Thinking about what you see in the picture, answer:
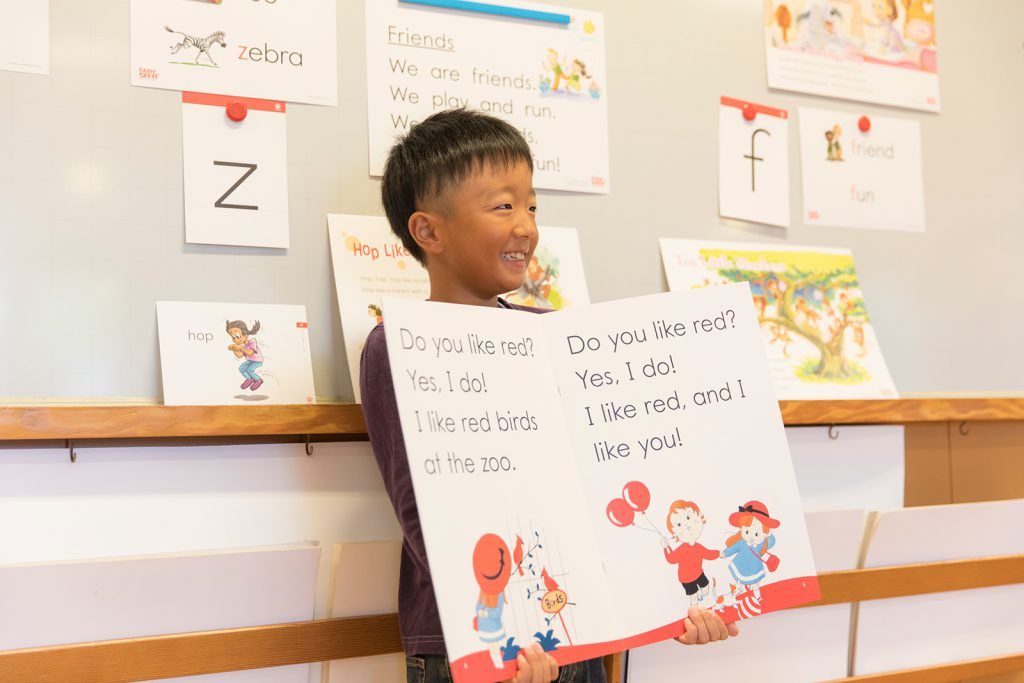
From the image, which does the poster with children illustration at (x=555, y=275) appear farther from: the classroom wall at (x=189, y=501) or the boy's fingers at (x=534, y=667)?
the boy's fingers at (x=534, y=667)

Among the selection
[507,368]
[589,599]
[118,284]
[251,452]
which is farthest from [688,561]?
[118,284]

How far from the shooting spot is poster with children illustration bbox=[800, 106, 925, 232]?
1924 millimetres

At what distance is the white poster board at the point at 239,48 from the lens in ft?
4.68

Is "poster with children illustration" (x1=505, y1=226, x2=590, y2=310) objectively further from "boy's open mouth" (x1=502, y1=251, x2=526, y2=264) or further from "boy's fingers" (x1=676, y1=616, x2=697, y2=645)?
"boy's fingers" (x1=676, y1=616, x2=697, y2=645)

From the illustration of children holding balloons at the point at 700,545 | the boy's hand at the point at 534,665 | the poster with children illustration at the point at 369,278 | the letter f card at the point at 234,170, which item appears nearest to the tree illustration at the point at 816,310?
the poster with children illustration at the point at 369,278

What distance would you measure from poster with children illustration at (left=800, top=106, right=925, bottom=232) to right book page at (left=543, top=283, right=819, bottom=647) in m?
0.77

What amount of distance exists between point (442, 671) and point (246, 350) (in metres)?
0.57

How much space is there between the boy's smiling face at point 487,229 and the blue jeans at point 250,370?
13.9 inches

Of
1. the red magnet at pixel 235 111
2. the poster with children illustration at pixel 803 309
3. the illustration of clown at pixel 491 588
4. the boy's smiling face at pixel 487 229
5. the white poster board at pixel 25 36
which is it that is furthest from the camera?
the poster with children illustration at pixel 803 309

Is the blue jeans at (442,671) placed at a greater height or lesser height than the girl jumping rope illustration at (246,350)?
lesser

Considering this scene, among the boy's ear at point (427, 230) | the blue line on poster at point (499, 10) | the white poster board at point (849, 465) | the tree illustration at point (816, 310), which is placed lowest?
the white poster board at point (849, 465)

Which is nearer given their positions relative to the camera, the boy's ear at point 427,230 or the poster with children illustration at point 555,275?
the boy's ear at point 427,230

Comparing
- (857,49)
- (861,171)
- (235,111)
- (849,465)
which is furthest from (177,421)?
(857,49)

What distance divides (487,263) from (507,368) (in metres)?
0.18
